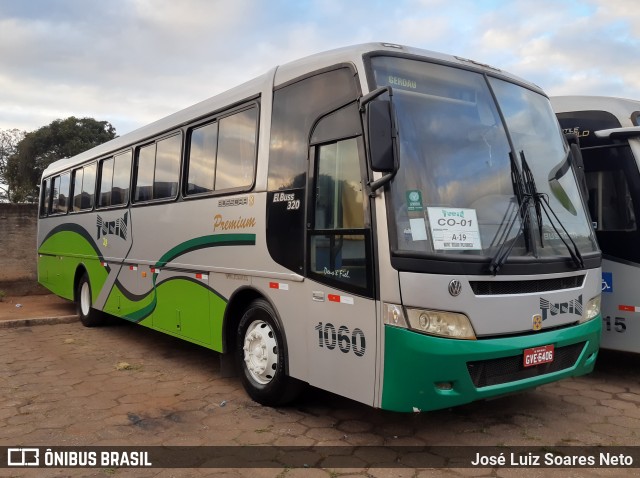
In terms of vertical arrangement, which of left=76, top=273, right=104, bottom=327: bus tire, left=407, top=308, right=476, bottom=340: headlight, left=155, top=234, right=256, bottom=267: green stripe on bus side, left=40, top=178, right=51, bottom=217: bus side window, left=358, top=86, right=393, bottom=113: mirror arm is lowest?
left=76, top=273, right=104, bottom=327: bus tire

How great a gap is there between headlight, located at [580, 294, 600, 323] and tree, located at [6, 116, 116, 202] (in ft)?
118

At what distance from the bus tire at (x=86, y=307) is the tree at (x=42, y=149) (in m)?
28.1

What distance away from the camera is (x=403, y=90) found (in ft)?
13.4

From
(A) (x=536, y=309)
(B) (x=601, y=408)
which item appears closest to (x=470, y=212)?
(A) (x=536, y=309)

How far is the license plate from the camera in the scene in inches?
157

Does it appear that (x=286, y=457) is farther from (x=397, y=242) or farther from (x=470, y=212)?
(x=470, y=212)

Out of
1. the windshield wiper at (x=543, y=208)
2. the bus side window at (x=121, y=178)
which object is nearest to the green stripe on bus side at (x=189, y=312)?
the bus side window at (x=121, y=178)

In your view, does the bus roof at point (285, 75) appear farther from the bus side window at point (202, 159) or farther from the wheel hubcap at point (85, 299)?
the wheel hubcap at point (85, 299)

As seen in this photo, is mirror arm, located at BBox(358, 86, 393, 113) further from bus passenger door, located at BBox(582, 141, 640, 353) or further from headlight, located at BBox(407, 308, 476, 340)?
bus passenger door, located at BBox(582, 141, 640, 353)

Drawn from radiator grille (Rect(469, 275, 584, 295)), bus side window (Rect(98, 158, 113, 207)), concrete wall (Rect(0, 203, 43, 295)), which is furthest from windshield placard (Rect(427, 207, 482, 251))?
concrete wall (Rect(0, 203, 43, 295))

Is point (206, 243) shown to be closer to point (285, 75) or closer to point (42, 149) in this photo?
point (285, 75)

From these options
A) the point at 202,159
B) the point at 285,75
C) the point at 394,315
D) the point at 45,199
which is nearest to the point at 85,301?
the point at 45,199

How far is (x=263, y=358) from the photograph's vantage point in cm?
510

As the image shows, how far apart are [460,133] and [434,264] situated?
1111 mm
